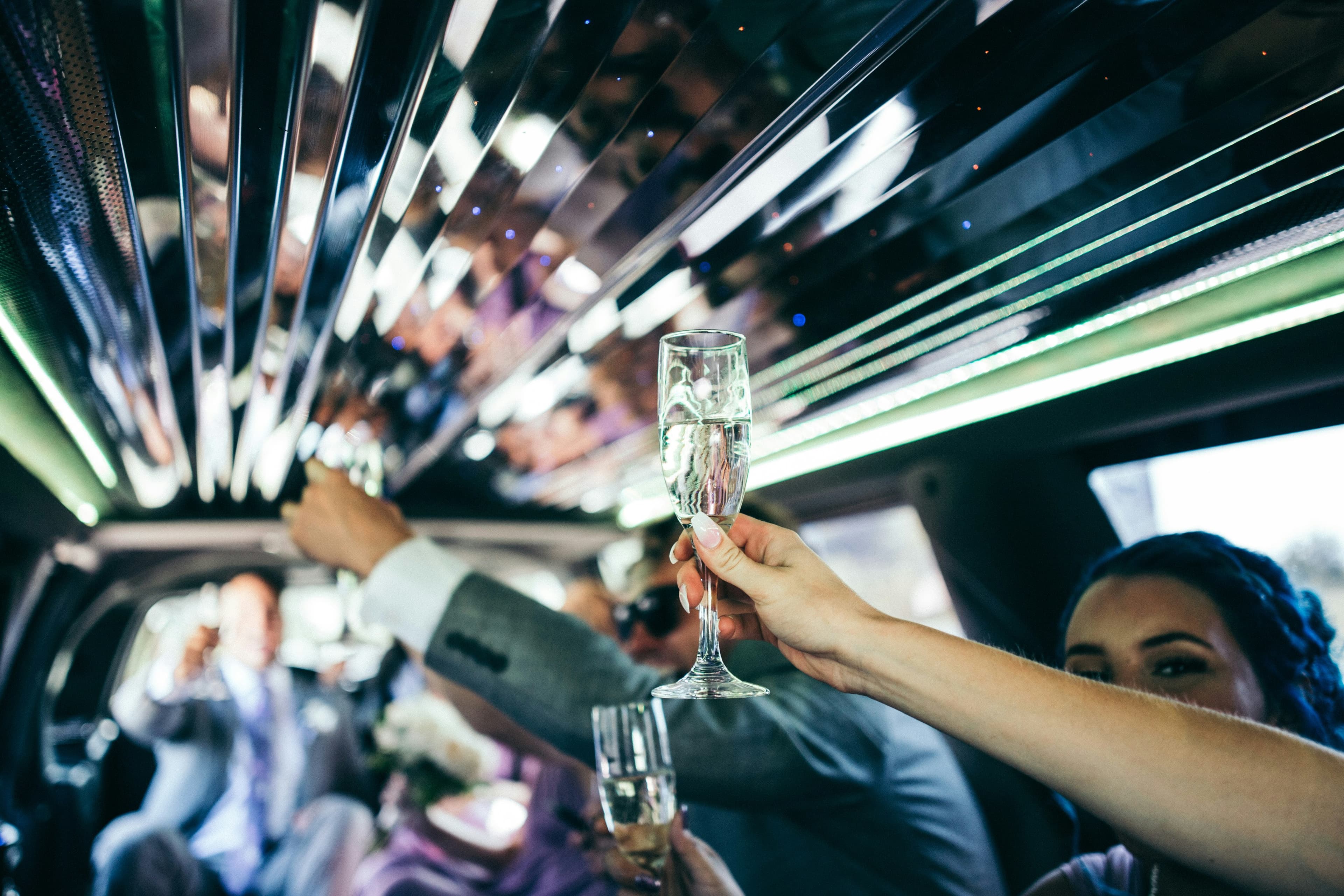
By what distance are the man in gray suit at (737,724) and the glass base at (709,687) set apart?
0.58 m

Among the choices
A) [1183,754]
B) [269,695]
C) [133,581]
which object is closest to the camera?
[1183,754]

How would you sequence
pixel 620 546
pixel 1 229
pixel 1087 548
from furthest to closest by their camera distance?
pixel 620 546 < pixel 1087 548 < pixel 1 229

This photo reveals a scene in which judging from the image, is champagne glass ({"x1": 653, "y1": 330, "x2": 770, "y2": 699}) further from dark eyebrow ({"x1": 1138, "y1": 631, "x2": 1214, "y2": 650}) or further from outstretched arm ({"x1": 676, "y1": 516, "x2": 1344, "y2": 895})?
dark eyebrow ({"x1": 1138, "y1": 631, "x2": 1214, "y2": 650})

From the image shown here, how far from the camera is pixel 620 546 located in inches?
147

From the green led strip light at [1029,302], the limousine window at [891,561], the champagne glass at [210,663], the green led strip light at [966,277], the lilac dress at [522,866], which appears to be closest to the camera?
the green led strip light at [966,277]

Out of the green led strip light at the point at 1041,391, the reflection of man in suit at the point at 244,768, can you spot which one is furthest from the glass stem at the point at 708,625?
the reflection of man in suit at the point at 244,768

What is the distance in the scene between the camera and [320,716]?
4.19m

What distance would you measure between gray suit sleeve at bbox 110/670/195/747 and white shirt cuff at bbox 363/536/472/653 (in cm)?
317

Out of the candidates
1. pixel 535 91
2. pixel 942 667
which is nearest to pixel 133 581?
pixel 535 91

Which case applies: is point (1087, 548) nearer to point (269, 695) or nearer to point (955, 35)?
point (955, 35)

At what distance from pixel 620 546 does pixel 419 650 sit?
2.20m

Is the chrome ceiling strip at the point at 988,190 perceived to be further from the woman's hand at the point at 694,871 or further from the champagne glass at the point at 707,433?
the woman's hand at the point at 694,871

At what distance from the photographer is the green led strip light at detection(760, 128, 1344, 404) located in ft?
3.36

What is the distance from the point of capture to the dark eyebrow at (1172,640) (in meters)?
1.23
